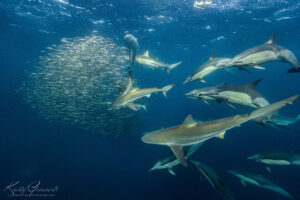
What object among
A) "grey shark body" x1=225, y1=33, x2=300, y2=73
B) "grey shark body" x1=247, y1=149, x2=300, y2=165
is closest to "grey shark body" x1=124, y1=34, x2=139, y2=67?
"grey shark body" x1=225, y1=33, x2=300, y2=73

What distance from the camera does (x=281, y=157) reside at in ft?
17.7

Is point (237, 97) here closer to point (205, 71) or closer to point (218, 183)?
point (205, 71)

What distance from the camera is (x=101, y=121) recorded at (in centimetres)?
1495

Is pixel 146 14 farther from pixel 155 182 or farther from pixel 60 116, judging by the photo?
pixel 155 182

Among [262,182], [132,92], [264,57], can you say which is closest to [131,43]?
[132,92]

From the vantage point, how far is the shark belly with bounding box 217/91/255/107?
3.80 metres

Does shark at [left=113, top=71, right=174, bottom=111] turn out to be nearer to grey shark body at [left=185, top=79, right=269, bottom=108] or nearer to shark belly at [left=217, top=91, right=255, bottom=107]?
grey shark body at [left=185, top=79, right=269, bottom=108]

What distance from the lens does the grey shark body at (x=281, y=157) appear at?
5.24 meters

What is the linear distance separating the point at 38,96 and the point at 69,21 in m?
11.2

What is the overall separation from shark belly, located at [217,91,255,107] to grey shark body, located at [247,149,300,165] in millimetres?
2870

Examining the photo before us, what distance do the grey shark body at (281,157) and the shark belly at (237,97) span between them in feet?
9.42

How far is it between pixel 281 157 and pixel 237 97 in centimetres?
318

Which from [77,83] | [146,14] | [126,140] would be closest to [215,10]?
[146,14]

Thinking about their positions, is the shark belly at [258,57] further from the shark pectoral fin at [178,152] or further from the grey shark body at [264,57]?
the shark pectoral fin at [178,152]
